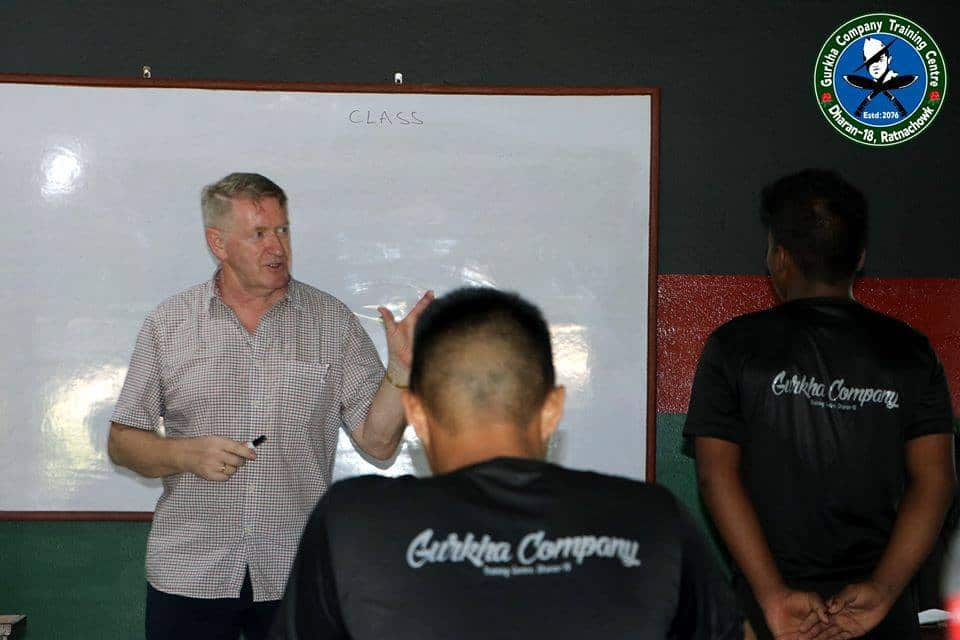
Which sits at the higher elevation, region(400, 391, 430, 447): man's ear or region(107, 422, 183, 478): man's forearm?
region(400, 391, 430, 447): man's ear

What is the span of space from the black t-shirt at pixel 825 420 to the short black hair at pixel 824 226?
7 cm

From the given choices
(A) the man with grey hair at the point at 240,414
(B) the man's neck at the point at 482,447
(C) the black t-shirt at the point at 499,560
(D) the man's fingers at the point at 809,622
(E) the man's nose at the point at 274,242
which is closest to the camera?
(C) the black t-shirt at the point at 499,560

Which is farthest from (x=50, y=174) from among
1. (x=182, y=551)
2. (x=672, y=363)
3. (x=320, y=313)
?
(x=672, y=363)

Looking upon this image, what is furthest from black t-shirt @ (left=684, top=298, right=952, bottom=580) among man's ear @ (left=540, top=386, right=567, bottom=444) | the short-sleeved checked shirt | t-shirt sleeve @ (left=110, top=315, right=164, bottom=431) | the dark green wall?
the dark green wall

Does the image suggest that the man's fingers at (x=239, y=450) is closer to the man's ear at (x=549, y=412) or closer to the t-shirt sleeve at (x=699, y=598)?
the man's ear at (x=549, y=412)

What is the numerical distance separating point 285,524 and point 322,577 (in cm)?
138

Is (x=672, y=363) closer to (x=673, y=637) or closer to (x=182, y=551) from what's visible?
(x=182, y=551)

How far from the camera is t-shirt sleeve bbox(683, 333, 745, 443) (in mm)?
2232

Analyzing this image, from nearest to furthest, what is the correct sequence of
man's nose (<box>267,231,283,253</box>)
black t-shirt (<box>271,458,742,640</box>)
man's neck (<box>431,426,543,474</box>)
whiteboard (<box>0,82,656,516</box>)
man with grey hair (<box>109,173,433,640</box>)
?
1. black t-shirt (<box>271,458,742,640</box>)
2. man's neck (<box>431,426,543,474</box>)
3. man with grey hair (<box>109,173,433,640</box>)
4. man's nose (<box>267,231,283,253</box>)
5. whiteboard (<box>0,82,656,516</box>)

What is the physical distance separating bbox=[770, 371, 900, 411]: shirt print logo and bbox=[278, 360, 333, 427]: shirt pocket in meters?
1.14

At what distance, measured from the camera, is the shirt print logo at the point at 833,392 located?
217 centimetres

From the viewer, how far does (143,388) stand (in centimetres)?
268
